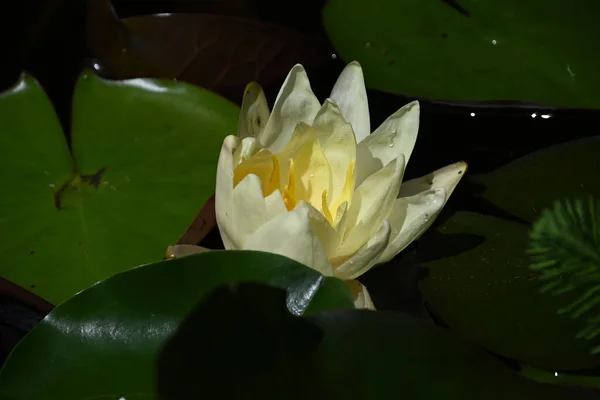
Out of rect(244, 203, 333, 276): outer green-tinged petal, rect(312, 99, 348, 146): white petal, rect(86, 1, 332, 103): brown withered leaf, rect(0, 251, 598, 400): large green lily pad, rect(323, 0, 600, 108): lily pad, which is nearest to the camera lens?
rect(0, 251, 598, 400): large green lily pad

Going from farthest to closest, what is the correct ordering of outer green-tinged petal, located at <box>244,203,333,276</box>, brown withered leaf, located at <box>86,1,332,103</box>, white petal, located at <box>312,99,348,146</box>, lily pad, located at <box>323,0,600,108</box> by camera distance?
brown withered leaf, located at <box>86,1,332,103</box> → lily pad, located at <box>323,0,600,108</box> → white petal, located at <box>312,99,348,146</box> → outer green-tinged petal, located at <box>244,203,333,276</box>

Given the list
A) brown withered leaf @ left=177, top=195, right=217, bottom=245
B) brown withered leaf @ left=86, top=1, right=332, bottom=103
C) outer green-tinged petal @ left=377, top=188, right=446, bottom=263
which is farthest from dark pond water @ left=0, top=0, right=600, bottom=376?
outer green-tinged petal @ left=377, top=188, right=446, bottom=263

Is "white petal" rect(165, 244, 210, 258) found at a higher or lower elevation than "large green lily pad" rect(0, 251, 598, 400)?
lower

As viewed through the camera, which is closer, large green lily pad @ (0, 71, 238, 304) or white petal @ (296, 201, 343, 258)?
white petal @ (296, 201, 343, 258)

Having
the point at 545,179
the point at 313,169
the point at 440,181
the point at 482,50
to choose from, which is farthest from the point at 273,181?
the point at 482,50

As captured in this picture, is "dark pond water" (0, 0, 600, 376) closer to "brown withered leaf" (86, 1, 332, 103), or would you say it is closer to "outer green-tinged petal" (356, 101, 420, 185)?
"brown withered leaf" (86, 1, 332, 103)

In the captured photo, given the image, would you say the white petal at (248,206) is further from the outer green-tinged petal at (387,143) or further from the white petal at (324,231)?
the outer green-tinged petal at (387,143)

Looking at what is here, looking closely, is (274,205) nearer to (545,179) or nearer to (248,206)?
(248,206)
